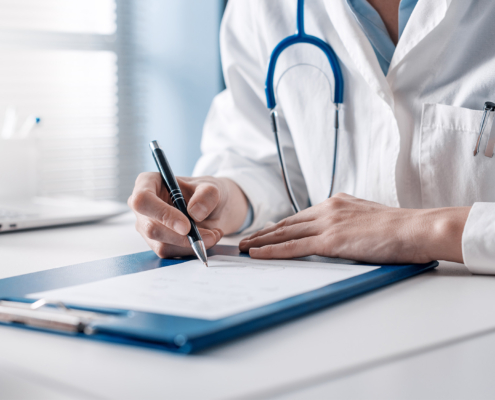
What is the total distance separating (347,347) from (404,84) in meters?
0.61

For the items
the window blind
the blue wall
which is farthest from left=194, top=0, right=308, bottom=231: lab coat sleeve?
the window blind

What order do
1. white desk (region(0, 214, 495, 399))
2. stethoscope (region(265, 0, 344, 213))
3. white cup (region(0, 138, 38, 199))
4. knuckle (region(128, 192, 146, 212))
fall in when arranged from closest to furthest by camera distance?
white desk (region(0, 214, 495, 399)), knuckle (region(128, 192, 146, 212)), stethoscope (region(265, 0, 344, 213)), white cup (region(0, 138, 38, 199))

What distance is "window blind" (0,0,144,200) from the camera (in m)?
2.06

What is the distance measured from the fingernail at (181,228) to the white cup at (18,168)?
28.1 inches

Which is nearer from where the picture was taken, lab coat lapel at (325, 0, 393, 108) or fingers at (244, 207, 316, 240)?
fingers at (244, 207, 316, 240)

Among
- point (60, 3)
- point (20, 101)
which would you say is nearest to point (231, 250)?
point (20, 101)

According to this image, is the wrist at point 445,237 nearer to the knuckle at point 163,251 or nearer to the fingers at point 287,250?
the fingers at point 287,250

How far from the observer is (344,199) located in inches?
29.5

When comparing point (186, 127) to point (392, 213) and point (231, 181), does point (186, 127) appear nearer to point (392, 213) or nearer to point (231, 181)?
point (231, 181)

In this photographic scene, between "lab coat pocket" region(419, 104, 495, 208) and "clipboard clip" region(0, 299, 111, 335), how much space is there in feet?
2.06

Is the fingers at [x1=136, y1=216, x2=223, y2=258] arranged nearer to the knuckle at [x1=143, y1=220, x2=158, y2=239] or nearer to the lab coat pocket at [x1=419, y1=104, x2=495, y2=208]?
the knuckle at [x1=143, y1=220, x2=158, y2=239]

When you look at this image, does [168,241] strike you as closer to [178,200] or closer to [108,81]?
[178,200]

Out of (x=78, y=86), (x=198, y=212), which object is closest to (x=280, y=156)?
(x=198, y=212)

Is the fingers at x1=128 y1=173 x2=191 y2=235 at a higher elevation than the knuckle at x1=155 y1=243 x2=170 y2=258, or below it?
higher
